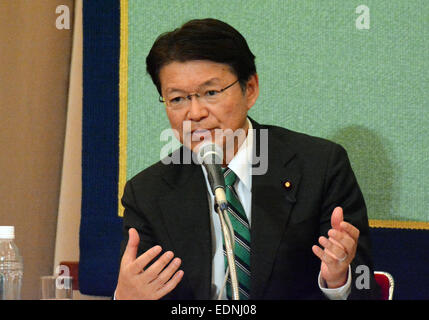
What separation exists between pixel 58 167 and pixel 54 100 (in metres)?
0.29

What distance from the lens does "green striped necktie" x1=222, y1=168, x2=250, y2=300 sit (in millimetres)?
1848

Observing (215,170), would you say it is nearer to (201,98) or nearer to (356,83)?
(201,98)

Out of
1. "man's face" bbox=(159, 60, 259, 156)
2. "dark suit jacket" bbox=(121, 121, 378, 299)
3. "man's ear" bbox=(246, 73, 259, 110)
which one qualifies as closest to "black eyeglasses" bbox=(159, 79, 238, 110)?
"man's face" bbox=(159, 60, 259, 156)

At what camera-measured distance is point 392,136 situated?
2.51 meters

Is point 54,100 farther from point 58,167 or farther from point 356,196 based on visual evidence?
point 356,196

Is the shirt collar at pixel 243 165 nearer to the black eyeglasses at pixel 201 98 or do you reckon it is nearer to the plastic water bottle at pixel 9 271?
the black eyeglasses at pixel 201 98

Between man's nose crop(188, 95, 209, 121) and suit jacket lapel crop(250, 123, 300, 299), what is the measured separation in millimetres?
249

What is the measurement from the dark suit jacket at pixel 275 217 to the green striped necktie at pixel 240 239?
0.14 ft

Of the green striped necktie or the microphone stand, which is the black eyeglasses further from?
the microphone stand

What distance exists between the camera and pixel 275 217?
1.87 m

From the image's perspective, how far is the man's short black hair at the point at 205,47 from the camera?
6.40ft

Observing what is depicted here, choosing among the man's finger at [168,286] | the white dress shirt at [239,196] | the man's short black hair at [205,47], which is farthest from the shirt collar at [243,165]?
the man's finger at [168,286]
